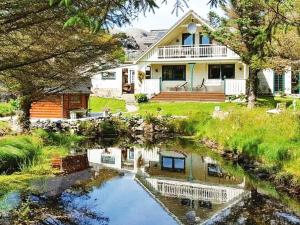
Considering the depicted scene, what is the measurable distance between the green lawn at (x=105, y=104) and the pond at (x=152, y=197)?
20085 mm

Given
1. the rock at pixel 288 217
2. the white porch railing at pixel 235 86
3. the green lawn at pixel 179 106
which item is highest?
the white porch railing at pixel 235 86

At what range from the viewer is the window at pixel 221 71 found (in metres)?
40.3

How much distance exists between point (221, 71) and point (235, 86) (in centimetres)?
331

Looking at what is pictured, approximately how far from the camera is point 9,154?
49.3 feet

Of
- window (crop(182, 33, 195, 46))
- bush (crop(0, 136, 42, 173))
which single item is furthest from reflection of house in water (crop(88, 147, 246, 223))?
window (crop(182, 33, 195, 46))

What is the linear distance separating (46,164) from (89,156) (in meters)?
3.54

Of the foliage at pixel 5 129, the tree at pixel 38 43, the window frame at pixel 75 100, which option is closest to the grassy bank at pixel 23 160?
the foliage at pixel 5 129

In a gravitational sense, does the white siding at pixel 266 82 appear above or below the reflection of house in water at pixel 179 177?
above

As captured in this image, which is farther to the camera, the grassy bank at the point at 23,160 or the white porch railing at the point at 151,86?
the white porch railing at the point at 151,86

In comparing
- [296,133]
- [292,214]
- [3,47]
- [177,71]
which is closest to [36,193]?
[3,47]

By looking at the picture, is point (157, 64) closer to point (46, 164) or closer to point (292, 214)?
point (46, 164)

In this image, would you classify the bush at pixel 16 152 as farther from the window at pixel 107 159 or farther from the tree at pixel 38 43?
the tree at pixel 38 43

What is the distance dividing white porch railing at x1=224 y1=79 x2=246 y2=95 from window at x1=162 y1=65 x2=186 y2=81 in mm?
5365

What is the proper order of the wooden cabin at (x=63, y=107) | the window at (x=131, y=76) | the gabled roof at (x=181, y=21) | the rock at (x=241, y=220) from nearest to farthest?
the rock at (x=241, y=220), the wooden cabin at (x=63, y=107), the gabled roof at (x=181, y=21), the window at (x=131, y=76)
